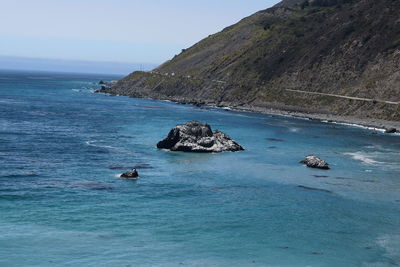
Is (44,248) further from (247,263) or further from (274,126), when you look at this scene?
(274,126)

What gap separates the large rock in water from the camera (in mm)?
103500

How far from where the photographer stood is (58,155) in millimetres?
93125

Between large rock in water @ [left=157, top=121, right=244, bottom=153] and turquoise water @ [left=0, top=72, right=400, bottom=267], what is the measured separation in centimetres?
329

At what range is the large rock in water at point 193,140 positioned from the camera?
104 metres

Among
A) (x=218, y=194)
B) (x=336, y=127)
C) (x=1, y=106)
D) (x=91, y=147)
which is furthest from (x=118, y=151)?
(x=1, y=106)

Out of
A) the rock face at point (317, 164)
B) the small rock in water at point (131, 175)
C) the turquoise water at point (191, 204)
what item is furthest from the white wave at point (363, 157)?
the small rock in water at point (131, 175)

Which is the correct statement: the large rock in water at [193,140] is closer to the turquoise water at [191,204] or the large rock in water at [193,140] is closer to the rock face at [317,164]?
the turquoise water at [191,204]

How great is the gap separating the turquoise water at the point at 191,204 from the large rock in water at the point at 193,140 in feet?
10.8

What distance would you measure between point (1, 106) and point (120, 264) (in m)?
150

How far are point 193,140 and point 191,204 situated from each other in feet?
129

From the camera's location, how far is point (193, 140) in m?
104

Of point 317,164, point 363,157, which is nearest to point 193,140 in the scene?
point 317,164

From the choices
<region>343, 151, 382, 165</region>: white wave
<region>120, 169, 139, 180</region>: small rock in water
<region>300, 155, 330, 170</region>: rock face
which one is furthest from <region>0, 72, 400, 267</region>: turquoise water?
<region>300, 155, 330, 170</region>: rock face

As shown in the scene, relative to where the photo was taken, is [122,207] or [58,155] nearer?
[122,207]
